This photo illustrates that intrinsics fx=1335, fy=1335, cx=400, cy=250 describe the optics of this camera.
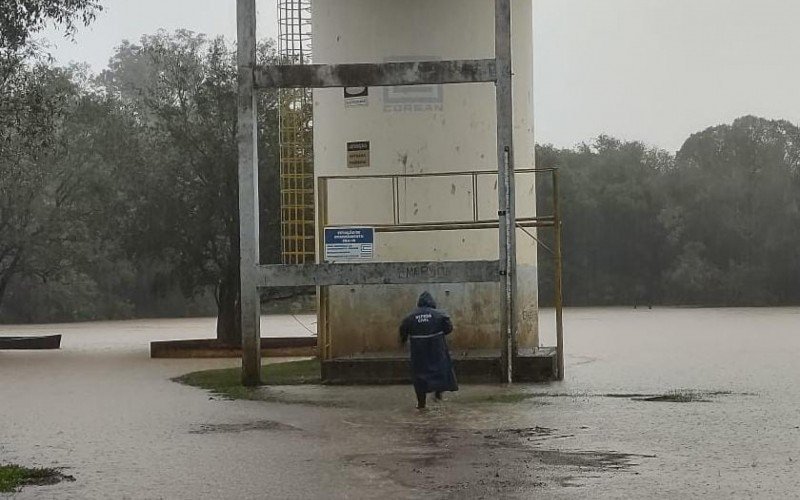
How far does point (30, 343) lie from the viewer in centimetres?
3725

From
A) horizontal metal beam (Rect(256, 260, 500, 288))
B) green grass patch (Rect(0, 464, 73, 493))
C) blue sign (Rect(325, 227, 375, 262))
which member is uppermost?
blue sign (Rect(325, 227, 375, 262))

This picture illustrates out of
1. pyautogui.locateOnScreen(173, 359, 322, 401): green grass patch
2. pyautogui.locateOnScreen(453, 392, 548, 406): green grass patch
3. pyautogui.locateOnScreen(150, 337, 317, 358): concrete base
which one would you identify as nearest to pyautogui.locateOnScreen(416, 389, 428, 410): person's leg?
pyautogui.locateOnScreen(453, 392, 548, 406): green grass patch

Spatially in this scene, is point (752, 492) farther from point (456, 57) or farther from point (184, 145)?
point (184, 145)

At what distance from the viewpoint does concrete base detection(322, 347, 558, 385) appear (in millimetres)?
20125

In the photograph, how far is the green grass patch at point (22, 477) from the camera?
1032 cm

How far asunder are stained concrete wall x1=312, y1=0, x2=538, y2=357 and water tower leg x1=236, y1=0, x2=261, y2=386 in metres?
2.88

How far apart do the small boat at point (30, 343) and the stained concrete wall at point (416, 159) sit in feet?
55.6

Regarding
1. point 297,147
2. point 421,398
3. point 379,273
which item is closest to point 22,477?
point 421,398

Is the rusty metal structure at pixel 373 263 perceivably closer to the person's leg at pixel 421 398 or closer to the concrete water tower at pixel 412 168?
the concrete water tower at pixel 412 168

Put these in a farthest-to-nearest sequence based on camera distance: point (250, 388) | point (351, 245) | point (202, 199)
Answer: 1. point (202, 199)
2. point (351, 245)
3. point (250, 388)

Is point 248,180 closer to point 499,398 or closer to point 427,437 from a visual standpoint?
point 499,398

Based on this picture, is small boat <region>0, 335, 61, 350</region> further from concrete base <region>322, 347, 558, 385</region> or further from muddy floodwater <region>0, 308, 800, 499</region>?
concrete base <region>322, 347, 558, 385</region>

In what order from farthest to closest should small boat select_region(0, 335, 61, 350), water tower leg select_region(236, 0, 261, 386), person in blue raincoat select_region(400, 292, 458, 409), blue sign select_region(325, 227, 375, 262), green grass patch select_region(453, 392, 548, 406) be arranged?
small boat select_region(0, 335, 61, 350)
blue sign select_region(325, 227, 375, 262)
water tower leg select_region(236, 0, 261, 386)
green grass patch select_region(453, 392, 548, 406)
person in blue raincoat select_region(400, 292, 458, 409)

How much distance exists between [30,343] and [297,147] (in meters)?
15.4
